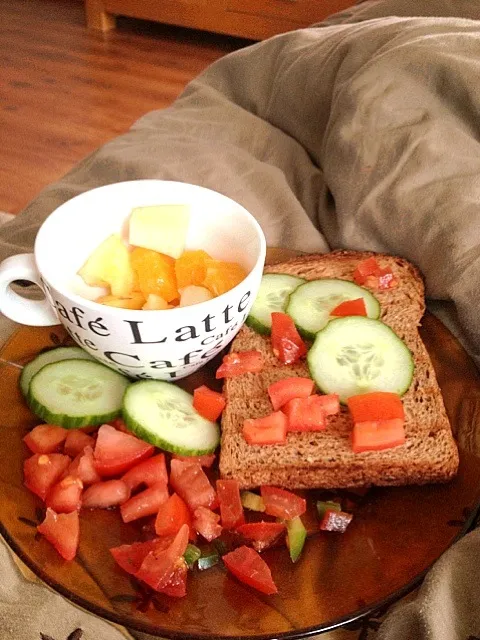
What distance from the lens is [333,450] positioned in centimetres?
98

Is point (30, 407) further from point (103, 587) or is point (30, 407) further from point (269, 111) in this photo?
point (269, 111)

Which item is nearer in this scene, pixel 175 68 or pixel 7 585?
pixel 7 585

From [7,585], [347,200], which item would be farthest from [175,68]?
[7,585]

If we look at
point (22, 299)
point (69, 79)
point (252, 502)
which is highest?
point (22, 299)

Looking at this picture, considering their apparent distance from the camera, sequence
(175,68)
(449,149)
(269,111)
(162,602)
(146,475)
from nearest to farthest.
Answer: (162,602)
(146,475)
(449,149)
(269,111)
(175,68)

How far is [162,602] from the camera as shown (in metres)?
0.82

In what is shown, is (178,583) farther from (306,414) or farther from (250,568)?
(306,414)

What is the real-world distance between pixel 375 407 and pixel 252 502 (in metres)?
0.23

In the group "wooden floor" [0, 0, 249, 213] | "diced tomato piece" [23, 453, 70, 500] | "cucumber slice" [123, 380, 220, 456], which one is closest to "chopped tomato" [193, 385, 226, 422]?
"cucumber slice" [123, 380, 220, 456]

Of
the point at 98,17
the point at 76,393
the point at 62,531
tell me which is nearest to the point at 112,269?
the point at 76,393

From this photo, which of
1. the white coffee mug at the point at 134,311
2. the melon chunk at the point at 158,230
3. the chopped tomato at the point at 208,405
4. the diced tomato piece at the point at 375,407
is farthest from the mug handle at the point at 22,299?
the diced tomato piece at the point at 375,407

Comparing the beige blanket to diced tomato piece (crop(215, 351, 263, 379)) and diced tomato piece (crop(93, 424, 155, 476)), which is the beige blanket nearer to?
diced tomato piece (crop(93, 424, 155, 476))

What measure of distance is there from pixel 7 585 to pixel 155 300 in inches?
18.5

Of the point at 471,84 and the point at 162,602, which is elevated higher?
the point at 471,84
